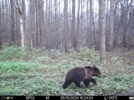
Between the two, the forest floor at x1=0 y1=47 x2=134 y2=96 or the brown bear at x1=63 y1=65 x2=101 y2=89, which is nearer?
the forest floor at x1=0 y1=47 x2=134 y2=96

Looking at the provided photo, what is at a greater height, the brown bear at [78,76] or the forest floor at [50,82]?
the brown bear at [78,76]

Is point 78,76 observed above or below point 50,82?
above

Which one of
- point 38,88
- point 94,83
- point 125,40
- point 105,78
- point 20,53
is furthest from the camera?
point 125,40

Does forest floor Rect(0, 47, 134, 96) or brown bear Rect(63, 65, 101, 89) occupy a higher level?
brown bear Rect(63, 65, 101, 89)

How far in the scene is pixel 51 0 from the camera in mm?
37625

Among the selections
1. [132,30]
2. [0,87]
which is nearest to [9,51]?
[0,87]

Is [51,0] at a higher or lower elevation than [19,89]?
higher

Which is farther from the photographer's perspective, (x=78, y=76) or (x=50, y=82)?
(x=50, y=82)

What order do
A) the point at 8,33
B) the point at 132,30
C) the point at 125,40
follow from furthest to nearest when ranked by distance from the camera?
the point at 8,33
the point at 132,30
the point at 125,40

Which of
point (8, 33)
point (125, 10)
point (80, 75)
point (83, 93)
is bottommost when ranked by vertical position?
point (83, 93)

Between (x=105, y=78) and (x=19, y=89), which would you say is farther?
(x=105, y=78)

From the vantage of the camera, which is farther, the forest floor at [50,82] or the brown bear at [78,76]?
the brown bear at [78,76]

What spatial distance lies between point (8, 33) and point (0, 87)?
1000 inches

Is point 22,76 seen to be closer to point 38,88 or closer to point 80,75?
point 38,88
